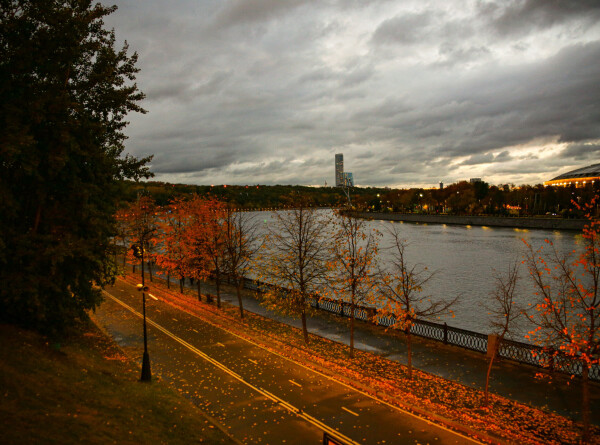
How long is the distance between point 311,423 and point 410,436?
3.28 metres

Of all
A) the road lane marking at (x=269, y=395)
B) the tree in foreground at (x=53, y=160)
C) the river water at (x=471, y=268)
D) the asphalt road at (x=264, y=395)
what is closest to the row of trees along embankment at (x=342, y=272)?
the river water at (x=471, y=268)

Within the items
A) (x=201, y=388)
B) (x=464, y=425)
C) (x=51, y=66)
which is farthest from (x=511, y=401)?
(x=51, y=66)

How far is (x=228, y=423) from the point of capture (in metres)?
13.6

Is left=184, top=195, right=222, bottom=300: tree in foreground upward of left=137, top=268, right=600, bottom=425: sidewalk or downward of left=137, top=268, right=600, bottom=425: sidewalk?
upward

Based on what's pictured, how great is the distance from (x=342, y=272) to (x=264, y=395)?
356 inches

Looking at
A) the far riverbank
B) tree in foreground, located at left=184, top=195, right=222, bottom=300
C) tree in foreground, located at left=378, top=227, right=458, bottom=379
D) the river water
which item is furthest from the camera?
the far riverbank

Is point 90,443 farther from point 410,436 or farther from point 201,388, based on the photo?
point 410,436

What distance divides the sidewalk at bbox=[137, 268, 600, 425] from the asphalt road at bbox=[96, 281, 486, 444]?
14.7 ft

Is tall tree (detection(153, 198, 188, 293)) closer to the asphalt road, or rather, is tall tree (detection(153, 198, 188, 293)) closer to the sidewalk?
the asphalt road

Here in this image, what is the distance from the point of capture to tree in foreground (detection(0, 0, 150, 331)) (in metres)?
14.9

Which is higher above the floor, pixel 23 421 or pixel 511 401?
pixel 23 421

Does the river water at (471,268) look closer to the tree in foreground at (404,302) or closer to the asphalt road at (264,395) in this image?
the tree in foreground at (404,302)

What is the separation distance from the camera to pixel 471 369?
18109 millimetres

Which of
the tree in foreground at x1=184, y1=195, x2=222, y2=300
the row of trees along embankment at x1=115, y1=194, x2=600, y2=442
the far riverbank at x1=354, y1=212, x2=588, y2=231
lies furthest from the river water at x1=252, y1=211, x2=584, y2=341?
the far riverbank at x1=354, y1=212, x2=588, y2=231
